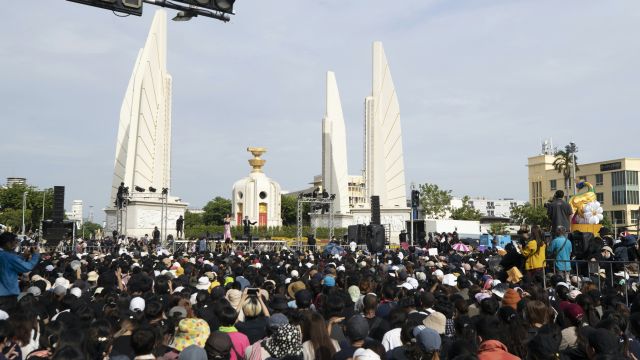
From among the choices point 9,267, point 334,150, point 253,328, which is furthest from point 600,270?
point 334,150

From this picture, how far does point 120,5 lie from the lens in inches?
395

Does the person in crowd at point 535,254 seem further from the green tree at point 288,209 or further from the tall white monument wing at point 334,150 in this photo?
the green tree at point 288,209

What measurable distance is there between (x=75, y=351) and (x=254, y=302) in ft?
10.4

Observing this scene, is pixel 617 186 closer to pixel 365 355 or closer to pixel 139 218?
pixel 139 218

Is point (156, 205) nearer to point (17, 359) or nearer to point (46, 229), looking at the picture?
point (46, 229)

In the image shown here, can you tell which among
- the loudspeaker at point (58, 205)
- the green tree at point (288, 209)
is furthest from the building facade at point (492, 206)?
the loudspeaker at point (58, 205)

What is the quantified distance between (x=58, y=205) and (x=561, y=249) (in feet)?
67.1

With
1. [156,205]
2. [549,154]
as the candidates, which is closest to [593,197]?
[156,205]

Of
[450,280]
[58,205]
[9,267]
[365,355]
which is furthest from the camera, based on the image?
[58,205]

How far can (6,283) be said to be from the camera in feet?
31.4

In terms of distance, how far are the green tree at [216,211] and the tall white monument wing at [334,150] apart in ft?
164

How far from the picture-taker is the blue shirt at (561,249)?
13180 mm

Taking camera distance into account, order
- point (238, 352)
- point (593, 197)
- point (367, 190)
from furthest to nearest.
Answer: point (367, 190), point (593, 197), point (238, 352)

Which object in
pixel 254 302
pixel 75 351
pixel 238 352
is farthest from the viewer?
pixel 254 302
